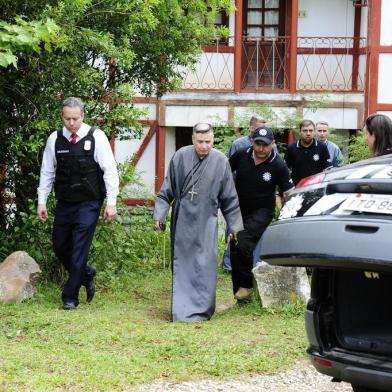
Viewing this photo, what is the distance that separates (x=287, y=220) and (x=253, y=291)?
13.5 feet

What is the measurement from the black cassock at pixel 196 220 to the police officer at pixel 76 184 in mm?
572

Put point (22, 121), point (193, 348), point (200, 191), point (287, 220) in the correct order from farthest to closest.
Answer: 1. point (22, 121)
2. point (200, 191)
3. point (193, 348)
4. point (287, 220)

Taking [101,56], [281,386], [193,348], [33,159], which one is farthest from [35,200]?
[281,386]

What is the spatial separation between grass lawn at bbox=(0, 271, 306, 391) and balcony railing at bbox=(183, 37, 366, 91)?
10513 millimetres

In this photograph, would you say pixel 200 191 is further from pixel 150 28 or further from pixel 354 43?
pixel 354 43

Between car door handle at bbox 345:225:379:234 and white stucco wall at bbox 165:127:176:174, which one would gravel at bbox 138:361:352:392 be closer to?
car door handle at bbox 345:225:379:234

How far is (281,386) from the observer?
19.9 ft

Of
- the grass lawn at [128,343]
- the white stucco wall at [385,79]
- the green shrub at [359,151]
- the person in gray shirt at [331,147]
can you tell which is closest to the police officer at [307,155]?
the person in gray shirt at [331,147]

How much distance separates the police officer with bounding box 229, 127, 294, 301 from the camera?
8.76m

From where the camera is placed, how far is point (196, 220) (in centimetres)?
837

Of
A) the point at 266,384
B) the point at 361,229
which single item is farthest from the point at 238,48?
Result: the point at 361,229

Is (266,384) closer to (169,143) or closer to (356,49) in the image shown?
(169,143)

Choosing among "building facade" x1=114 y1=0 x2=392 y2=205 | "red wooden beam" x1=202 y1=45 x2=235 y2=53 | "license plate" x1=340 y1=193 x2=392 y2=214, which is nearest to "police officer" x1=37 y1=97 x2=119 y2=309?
"license plate" x1=340 y1=193 x2=392 y2=214

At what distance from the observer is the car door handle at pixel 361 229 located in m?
4.22
